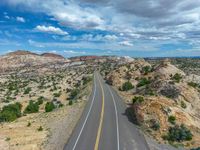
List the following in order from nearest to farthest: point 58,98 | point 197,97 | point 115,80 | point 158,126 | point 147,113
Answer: point 158,126 → point 147,113 → point 197,97 → point 58,98 → point 115,80

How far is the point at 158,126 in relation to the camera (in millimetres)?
30766

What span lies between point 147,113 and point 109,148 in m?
10.7

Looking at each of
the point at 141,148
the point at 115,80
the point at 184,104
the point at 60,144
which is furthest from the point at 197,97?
the point at 115,80

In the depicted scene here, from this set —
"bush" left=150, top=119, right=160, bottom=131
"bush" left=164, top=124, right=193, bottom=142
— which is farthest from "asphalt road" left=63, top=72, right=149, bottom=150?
"bush" left=164, top=124, right=193, bottom=142

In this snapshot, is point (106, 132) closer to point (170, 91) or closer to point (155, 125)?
point (155, 125)

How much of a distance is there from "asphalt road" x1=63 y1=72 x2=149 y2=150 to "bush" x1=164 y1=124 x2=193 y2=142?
10.1 feet

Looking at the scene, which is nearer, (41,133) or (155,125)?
(41,133)

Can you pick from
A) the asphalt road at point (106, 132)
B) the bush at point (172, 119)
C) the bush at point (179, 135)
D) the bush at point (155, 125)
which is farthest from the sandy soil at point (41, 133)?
the bush at point (172, 119)

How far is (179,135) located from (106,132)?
25.8 feet

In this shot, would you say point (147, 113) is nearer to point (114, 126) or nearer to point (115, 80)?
point (114, 126)

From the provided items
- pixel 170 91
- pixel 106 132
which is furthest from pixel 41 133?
pixel 170 91

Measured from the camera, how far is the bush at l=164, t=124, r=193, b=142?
1108 inches

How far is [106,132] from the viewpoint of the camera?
2909 centimetres

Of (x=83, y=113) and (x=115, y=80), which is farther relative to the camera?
(x=115, y=80)
